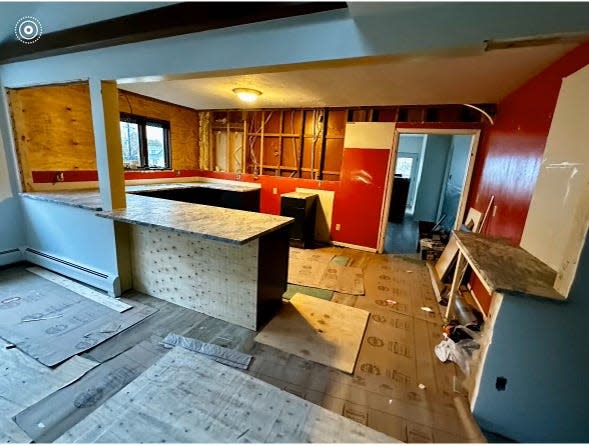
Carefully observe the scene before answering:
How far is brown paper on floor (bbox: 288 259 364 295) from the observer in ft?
10.6

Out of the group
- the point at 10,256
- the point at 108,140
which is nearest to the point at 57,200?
the point at 108,140

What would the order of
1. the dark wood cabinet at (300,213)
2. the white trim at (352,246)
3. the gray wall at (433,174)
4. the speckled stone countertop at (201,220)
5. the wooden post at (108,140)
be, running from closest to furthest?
the speckled stone countertop at (201,220), the wooden post at (108,140), the dark wood cabinet at (300,213), the white trim at (352,246), the gray wall at (433,174)

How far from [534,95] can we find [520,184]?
839mm

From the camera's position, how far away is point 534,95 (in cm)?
240

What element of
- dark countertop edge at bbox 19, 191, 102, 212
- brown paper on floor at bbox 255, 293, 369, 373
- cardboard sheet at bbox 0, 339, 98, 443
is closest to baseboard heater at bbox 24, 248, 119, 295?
dark countertop edge at bbox 19, 191, 102, 212

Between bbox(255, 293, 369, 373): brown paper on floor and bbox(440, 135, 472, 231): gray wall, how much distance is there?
444cm

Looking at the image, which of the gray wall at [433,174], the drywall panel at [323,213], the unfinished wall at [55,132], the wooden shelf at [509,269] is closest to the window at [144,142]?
the unfinished wall at [55,132]

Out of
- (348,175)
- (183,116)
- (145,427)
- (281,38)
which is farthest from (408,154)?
(145,427)

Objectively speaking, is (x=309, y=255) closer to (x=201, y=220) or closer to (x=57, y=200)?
(x=201, y=220)

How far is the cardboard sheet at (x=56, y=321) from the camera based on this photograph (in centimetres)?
199

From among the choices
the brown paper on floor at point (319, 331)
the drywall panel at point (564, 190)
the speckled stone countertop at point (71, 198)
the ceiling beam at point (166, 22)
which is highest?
the ceiling beam at point (166, 22)

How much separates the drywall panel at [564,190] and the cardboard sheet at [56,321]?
317 centimetres

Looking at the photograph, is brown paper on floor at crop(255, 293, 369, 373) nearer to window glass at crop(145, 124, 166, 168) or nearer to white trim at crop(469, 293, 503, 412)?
white trim at crop(469, 293, 503, 412)

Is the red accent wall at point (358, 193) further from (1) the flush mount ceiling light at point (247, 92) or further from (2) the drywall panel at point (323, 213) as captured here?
(1) the flush mount ceiling light at point (247, 92)
